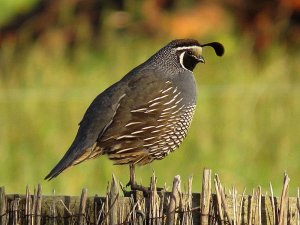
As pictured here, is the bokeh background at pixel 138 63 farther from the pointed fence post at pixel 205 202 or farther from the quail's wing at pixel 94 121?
the pointed fence post at pixel 205 202

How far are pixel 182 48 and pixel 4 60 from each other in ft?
14.1

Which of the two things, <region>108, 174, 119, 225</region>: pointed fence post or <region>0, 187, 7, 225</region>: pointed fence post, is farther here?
<region>0, 187, 7, 225</region>: pointed fence post

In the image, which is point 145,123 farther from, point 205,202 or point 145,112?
point 205,202

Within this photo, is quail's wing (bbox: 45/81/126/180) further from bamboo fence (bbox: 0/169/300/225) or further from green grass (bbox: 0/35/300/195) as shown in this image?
green grass (bbox: 0/35/300/195)

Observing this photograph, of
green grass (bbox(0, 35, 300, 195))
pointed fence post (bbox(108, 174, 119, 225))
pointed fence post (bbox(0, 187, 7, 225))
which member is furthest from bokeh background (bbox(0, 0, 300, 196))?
pointed fence post (bbox(108, 174, 119, 225))

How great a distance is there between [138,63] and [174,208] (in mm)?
5984

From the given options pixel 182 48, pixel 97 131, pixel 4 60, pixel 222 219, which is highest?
pixel 4 60

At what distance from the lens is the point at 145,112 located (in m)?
6.94

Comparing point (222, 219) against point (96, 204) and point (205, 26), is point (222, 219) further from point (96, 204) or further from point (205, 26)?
point (205, 26)

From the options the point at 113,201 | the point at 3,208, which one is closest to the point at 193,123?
the point at 3,208

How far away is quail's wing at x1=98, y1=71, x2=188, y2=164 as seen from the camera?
6773 millimetres

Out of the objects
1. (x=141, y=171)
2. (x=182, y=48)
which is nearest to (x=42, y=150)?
(x=141, y=171)

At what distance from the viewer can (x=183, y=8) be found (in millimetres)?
11289

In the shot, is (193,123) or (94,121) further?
(193,123)
